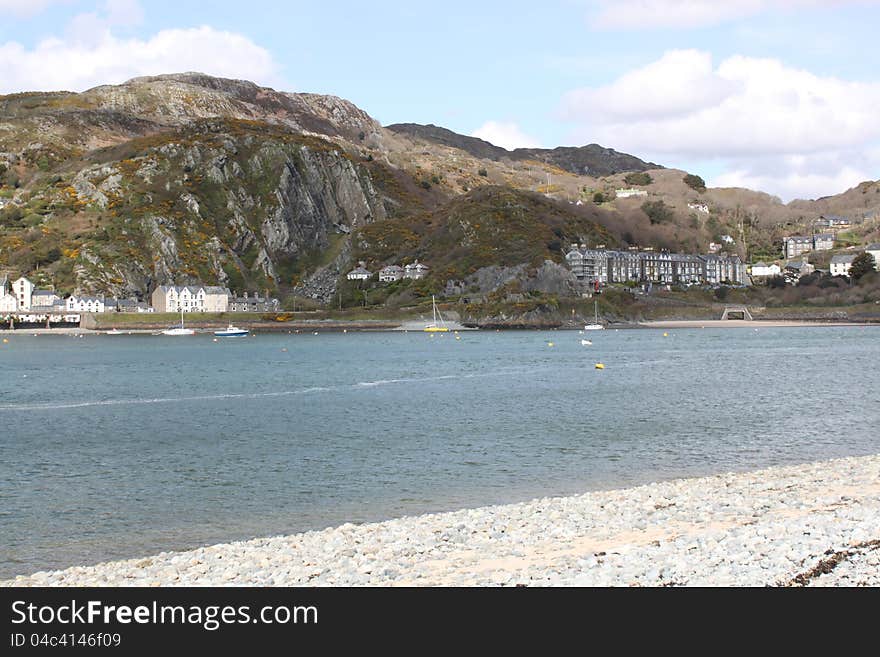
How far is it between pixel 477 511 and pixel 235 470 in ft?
34.2

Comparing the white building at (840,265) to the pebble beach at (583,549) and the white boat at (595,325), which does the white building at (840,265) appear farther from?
the pebble beach at (583,549)

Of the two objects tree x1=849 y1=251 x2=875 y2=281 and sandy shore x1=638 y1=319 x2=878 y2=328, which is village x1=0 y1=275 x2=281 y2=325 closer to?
sandy shore x1=638 y1=319 x2=878 y2=328

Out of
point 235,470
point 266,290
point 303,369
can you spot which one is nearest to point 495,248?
point 266,290

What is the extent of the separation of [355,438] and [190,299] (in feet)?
459

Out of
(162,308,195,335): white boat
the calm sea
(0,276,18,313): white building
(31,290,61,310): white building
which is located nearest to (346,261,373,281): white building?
(162,308,195,335): white boat

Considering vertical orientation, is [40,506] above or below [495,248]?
below

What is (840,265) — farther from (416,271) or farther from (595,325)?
(416,271)

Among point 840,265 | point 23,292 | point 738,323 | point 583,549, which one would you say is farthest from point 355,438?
point 840,265

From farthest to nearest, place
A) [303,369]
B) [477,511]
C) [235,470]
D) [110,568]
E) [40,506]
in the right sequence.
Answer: [303,369] < [235,470] < [40,506] < [477,511] < [110,568]

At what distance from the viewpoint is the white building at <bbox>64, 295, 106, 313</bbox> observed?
526 feet

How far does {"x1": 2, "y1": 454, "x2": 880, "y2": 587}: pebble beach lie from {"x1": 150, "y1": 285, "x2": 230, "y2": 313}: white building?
154 m
